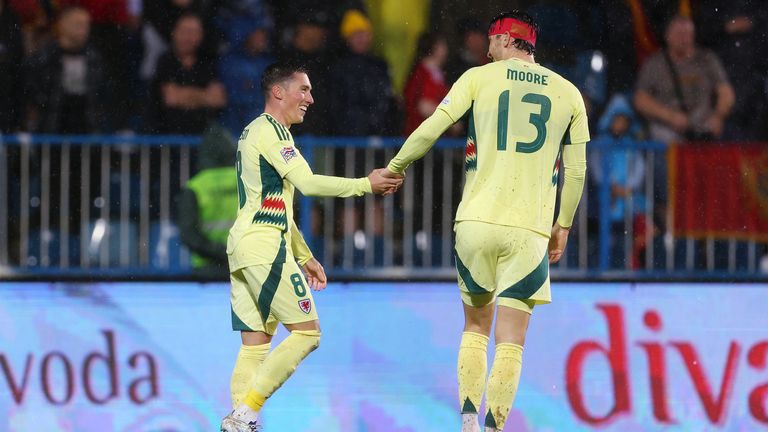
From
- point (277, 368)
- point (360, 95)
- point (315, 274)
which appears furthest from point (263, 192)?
point (360, 95)

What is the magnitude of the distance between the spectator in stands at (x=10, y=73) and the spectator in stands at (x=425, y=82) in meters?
2.78

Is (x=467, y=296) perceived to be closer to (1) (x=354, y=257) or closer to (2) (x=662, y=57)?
(1) (x=354, y=257)

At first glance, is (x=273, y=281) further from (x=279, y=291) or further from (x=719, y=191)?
(x=719, y=191)

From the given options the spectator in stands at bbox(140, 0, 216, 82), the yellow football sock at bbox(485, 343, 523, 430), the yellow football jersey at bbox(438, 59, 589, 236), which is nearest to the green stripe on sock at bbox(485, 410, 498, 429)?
the yellow football sock at bbox(485, 343, 523, 430)

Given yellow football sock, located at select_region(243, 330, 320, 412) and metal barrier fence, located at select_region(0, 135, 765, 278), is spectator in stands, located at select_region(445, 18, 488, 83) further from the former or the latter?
yellow football sock, located at select_region(243, 330, 320, 412)

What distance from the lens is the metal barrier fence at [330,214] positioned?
36.0 feet

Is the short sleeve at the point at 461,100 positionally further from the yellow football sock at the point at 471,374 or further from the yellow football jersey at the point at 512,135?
the yellow football sock at the point at 471,374

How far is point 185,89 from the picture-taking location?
1163 cm

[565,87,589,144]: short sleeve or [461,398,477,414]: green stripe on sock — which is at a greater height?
[565,87,589,144]: short sleeve

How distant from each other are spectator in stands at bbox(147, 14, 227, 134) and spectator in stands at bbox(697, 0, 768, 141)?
3.67 meters

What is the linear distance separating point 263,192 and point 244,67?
135 inches

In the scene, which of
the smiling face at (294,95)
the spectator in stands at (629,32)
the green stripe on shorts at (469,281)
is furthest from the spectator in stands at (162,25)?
the green stripe on shorts at (469,281)

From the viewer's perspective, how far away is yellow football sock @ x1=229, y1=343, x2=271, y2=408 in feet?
28.5

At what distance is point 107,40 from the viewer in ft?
38.9
